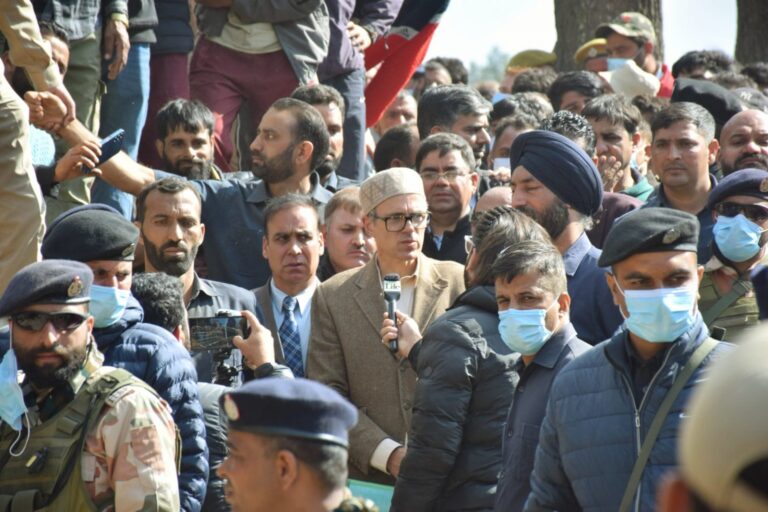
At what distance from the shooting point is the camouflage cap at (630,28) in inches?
515

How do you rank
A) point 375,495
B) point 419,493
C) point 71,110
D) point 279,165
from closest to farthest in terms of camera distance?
point 419,493
point 375,495
point 71,110
point 279,165

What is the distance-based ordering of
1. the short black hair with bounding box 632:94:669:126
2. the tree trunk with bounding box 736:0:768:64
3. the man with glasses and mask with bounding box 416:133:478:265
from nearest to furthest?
the man with glasses and mask with bounding box 416:133:478:265, the short black hair with bounding box 632:94:669:126, the tree trunk with bounding box 736:0:768:64

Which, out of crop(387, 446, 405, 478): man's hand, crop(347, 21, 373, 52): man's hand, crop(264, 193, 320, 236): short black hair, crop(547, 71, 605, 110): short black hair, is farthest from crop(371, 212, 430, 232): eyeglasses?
crop(547, 71, 605, 110): short black hair

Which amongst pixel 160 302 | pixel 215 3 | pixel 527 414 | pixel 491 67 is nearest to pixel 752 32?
pixel 215 3

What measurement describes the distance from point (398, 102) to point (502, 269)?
7.58 metres

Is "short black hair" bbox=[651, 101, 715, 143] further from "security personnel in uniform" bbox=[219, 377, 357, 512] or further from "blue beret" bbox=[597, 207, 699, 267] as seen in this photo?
"security personnel in uniform" bbox=[219, 377, 357, 512]

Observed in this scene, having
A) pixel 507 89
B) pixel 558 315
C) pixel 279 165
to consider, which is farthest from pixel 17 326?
pixel 507 89

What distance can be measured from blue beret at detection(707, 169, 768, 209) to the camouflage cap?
273 inches

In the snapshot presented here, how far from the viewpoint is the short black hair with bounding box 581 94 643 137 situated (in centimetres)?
905

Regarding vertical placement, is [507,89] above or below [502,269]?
below

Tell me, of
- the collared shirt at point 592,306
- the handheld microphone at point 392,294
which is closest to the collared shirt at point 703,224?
the collared shirt at point 592,306

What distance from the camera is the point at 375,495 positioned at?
19.7 ft

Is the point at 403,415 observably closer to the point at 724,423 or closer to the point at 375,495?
the point at 375,495

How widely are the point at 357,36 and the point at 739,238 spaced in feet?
16.0
